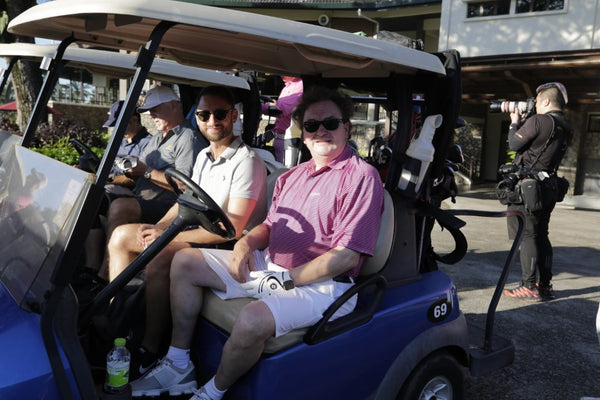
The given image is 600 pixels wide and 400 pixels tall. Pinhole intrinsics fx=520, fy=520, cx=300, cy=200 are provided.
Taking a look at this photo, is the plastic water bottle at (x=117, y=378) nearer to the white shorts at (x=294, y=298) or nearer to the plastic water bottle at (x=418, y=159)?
the white shorts at (x=294, y=298)

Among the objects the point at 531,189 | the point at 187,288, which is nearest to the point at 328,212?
the point at 187,288

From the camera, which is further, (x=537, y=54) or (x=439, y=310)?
(x=537, y=54)

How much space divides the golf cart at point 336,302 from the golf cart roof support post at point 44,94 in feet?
A: 0.03

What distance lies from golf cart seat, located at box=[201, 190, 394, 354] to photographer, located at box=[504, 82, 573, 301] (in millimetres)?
2547

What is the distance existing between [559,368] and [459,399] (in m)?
1.11

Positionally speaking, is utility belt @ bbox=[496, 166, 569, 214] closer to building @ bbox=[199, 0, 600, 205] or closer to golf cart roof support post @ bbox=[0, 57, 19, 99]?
golf cart roof support post @ bbox=[0, 57, 19, 99]

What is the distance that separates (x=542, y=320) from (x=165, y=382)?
312 centimetres

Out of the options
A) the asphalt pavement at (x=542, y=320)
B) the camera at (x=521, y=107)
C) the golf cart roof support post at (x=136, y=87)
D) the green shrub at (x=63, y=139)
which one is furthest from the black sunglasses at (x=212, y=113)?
the green shrub at (x=63, y=139)

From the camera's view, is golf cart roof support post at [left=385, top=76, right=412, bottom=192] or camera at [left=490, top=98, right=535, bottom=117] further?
camera at [left=490, top=98, right=535, bottom=117]

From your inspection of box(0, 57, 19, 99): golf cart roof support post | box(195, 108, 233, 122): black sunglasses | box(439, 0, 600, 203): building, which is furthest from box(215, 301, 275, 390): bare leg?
box(439, 0, 600, 203): building

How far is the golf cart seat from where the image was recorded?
1.90 metres

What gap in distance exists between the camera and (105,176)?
5.03ft

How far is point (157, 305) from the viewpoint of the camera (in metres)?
2.13

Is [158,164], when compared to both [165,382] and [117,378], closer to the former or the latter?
[165,382]
